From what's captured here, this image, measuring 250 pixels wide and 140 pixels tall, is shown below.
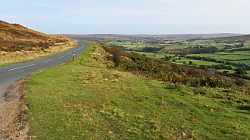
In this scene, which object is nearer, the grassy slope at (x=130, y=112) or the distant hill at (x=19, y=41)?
the grassy slope at (x=130, y=112)

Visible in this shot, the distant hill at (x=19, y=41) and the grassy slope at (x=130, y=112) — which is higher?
the distant hill at (x=19, y=41)

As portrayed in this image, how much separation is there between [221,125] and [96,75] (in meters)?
12.6

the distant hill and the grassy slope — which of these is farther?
the distant hill

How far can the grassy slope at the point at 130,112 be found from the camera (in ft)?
35.1

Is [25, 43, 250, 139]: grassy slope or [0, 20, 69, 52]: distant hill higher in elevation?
[0, 20, 69, 52]: distant hill

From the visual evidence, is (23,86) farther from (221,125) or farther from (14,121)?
(221,125)

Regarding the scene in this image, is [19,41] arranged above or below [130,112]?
above

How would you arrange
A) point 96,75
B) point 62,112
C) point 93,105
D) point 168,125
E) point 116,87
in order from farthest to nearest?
point 96,75
point 116,87
point 93,105
point 62,112
point 168,125

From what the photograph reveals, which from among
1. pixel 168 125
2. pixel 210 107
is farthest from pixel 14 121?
pixel 210 107

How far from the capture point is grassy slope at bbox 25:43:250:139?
10695mm

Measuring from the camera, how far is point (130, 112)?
42.8 ft

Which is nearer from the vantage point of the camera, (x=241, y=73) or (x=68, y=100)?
(x=68, y=100)

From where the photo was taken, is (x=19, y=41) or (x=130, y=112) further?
(x=19, y=41)

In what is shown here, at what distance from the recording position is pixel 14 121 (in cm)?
1191
